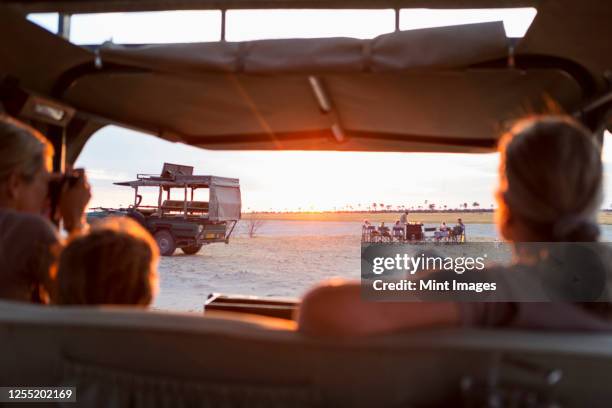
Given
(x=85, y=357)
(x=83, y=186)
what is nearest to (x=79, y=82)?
(x=83, y=186)

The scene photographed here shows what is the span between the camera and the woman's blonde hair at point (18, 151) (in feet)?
5.00

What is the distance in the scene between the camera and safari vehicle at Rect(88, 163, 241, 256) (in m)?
13.6

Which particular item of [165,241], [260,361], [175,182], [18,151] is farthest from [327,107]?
[175,182]

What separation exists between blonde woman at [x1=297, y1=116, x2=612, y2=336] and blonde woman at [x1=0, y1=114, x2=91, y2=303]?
3.02 feet

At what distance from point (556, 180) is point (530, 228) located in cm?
11

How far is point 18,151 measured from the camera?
1.56 meters

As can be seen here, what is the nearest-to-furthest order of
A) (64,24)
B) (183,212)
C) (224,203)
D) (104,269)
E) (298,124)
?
(104,269)
(64,24)
(298,124)
(183,212)
(224,203)

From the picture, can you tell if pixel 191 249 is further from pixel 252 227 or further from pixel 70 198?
pixel 70 198

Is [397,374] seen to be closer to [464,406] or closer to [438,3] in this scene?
[464,406]

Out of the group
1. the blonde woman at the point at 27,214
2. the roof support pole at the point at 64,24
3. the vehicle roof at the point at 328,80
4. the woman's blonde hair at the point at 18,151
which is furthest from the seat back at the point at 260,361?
the roof support pole at the point at 64,24

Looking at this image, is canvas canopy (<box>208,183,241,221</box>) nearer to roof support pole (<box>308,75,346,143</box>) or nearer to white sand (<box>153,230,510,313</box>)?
white sand (<box>153,230,510,313</box>)

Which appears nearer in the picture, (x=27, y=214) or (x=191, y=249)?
(x=27, y=214)

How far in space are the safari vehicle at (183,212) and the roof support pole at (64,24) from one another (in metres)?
11.3

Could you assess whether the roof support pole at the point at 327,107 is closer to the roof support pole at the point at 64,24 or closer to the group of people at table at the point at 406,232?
the roof support pole at the point at 64,24
